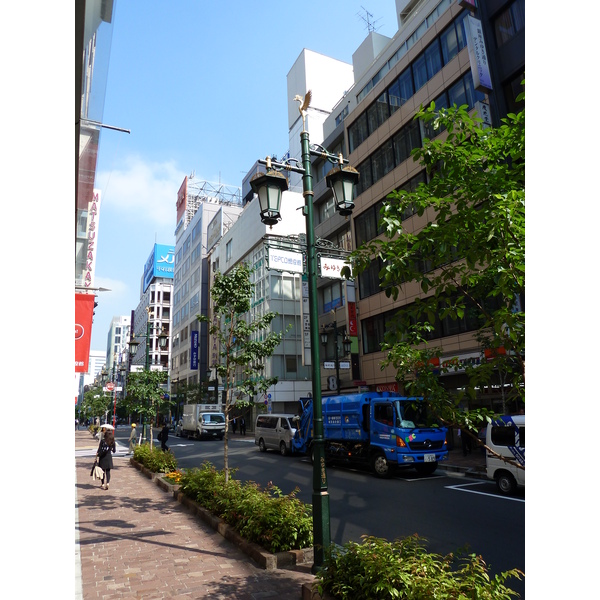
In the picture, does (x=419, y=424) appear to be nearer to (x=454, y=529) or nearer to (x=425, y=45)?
(x=454, y=529)

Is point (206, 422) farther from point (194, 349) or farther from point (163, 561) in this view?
point (163, 561)

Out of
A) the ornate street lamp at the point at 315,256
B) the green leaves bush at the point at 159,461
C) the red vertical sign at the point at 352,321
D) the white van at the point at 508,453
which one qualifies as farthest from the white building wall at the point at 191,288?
the ornate street lamp at the point at 315,256

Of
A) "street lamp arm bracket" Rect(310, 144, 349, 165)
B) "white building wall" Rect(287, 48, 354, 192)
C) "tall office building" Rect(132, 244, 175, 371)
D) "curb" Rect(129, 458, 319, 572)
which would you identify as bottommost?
"curb" Rect(129, 458, 319, 572)

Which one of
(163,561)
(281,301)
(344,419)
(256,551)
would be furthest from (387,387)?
(163,561)

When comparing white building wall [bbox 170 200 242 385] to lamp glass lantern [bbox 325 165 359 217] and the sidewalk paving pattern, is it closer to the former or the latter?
the sidewalk paving pattern

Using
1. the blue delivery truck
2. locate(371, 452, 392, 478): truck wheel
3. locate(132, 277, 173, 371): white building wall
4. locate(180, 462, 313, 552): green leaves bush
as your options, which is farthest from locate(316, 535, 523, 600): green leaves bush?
locate(132, 277, 173, 371): white building wall

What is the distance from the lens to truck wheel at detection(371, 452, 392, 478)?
635 inches

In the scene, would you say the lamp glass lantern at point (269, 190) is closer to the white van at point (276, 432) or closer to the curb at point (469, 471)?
the curb at point (469, 471)

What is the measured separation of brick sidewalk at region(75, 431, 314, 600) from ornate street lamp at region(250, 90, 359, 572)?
73cm

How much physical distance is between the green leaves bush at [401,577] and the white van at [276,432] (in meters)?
19.4

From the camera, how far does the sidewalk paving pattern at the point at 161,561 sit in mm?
5754

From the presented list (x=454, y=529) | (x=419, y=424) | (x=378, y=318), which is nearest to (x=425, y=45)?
(x=378, y=318)

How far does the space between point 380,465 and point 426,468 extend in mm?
1729
